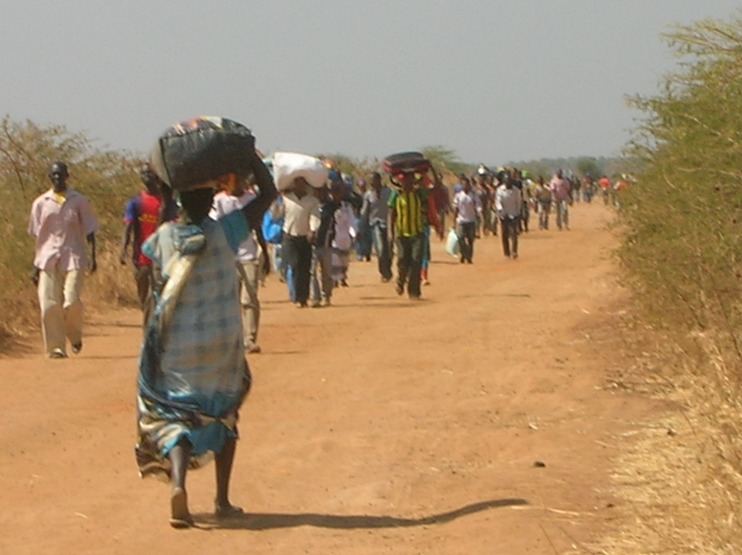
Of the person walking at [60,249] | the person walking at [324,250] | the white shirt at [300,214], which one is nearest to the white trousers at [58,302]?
the person walking at [60,249]

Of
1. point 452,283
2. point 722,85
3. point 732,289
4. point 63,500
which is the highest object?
point 722,85

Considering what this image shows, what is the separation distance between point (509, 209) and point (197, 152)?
22.2m

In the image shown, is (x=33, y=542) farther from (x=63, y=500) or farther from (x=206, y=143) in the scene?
(x=206, y=143)

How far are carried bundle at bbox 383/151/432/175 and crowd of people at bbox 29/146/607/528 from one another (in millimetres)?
97

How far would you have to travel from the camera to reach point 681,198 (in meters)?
12.2

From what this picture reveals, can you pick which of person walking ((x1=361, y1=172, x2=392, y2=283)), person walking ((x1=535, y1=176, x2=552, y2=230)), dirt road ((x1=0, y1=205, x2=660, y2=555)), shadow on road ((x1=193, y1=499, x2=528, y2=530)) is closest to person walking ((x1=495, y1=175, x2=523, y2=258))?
person walking ((x1=361, y1=172, x2=392, y2=283))

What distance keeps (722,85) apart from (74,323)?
256 inches

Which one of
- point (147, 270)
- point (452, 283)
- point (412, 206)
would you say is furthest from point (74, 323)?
point (452, 283)

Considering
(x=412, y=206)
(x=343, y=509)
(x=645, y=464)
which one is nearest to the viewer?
(x=343, y=509)

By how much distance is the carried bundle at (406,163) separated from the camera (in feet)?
66.5

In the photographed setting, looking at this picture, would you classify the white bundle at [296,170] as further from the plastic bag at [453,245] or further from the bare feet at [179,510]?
the bare feet at [179,510]

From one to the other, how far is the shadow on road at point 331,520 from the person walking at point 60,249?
692 centimetres

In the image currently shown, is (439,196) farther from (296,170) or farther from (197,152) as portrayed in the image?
(197,152)

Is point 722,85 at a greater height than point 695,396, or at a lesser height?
greater
